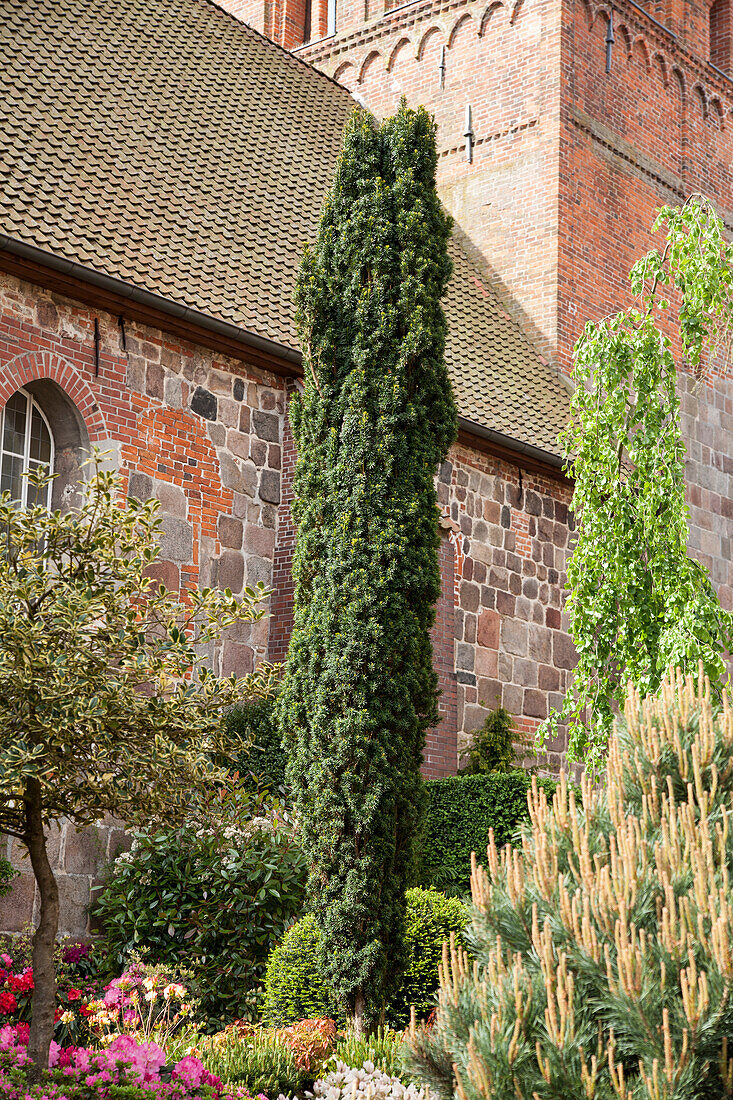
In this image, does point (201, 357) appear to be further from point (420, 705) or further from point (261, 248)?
point (420, 705)

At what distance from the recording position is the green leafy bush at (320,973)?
23.9 feet

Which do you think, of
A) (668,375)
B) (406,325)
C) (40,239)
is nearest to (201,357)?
(40,239)

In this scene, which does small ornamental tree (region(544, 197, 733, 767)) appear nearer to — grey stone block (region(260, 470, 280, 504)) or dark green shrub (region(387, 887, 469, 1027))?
dark green shrub (region(387, 887, 469, 1027))

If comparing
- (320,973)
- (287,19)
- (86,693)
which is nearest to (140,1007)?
(320,973)

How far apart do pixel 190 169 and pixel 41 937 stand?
29.1ft

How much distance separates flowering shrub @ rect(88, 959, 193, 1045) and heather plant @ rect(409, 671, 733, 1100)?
110 inches

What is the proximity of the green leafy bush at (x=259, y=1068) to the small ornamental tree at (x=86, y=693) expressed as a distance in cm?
86

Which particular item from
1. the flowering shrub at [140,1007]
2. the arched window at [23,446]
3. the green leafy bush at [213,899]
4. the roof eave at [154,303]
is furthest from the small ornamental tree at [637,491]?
the arched window at [23,446]

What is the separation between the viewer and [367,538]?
25.7ft

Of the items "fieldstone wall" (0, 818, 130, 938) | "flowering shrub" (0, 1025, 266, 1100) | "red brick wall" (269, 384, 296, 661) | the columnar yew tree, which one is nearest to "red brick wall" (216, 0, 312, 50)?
"red brick wall" (269, 384, 296, 661)

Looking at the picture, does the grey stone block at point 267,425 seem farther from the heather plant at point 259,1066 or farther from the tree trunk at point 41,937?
the heather plant at point 259,1066

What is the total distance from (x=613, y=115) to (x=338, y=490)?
11.3 m

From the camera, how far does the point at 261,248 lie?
40.9 feet

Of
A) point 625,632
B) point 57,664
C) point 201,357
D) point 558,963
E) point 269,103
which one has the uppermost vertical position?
point 269,103
